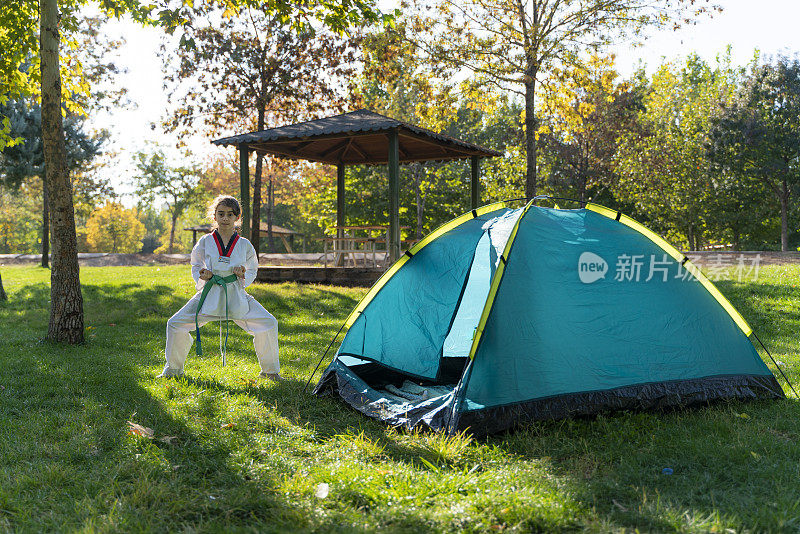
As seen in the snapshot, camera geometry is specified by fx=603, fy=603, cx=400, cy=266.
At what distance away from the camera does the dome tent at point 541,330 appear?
162 inches

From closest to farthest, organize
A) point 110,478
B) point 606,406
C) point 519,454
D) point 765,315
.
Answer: point 110,478
point 519,454
point 606,406
point 765,315

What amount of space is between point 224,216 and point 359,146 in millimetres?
8551

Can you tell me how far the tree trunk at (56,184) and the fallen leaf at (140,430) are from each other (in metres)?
3.67

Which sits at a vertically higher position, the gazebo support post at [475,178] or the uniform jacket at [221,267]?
the gazebo support post at [475,178]

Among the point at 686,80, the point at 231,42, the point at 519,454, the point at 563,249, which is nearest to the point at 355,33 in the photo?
the point at 231,42

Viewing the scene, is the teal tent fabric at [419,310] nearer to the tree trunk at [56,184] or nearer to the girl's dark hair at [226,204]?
the girl's dark hair at [226,204]

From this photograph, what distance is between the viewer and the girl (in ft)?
17.5

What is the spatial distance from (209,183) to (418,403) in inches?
1435

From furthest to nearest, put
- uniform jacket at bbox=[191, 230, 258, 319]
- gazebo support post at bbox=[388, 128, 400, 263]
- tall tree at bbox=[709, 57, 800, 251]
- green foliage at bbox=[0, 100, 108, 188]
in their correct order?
tall tree at bbox=[709, 57, 800, 251], green foliage at bbox=[0, 100, 108, 188], gazebo support post at bbox=[388, 128, 400, 263], uniform jacket at bbox=[191, 230, 258, 319]

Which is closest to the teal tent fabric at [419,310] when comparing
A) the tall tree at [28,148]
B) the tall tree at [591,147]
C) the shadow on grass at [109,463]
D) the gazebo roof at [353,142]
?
the shadow on grass at [109,463]

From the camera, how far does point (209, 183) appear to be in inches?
1500

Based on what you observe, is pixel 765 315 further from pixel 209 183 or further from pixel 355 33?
pixel 209 183

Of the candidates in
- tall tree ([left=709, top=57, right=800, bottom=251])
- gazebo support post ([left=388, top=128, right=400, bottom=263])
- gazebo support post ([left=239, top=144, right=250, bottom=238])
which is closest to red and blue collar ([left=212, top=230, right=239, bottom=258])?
gazebo support post ([left=388, top=128, right=400, bottom=263])

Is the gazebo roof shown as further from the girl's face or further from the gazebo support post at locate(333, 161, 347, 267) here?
the girl's face
